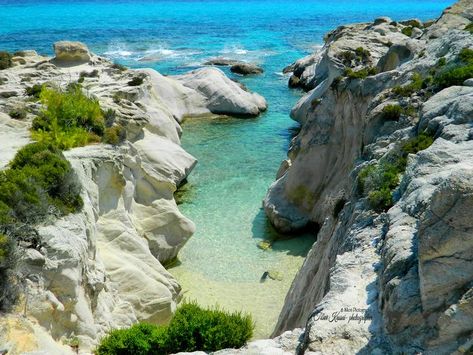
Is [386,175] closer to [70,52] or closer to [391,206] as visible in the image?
[391,206]

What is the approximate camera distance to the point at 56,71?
41688mm

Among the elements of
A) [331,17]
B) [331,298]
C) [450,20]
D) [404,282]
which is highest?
[450,20]

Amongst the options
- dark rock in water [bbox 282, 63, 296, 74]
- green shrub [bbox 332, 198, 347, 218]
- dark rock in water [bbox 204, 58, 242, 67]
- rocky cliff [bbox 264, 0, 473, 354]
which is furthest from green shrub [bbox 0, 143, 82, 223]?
dark rock in water [bbox 204, 58, 242, 67]

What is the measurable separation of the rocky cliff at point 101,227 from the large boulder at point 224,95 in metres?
9.28

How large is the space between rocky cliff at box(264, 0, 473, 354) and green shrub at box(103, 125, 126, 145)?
9.39m

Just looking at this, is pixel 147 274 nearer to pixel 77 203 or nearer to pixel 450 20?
pixel 77 203

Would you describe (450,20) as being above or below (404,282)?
above

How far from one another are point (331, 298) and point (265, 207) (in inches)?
757

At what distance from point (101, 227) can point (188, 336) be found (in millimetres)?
10647

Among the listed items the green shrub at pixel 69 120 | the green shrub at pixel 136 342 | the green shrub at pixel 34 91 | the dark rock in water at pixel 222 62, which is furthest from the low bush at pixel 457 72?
the dark rock in water at pixel 222 62

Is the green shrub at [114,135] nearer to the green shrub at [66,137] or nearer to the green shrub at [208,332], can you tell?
the green shrub at [66,137]

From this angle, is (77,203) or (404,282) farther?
(77,203)

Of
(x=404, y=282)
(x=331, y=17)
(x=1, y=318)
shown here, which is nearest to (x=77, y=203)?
(x=1, y=318)

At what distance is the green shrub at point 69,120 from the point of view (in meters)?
27.2
